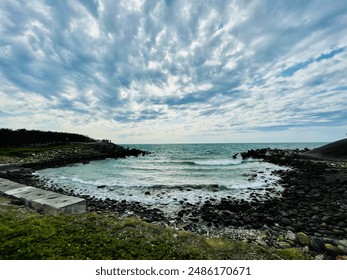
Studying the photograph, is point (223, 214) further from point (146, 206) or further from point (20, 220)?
point (20, 220)

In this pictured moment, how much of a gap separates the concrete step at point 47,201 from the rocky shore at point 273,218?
230 cm

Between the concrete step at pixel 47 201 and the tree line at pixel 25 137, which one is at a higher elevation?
the tree line at pixel 25 137

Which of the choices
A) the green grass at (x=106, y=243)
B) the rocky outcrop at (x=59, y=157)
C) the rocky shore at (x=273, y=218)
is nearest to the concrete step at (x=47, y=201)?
the green grass at (x=106, y=243)

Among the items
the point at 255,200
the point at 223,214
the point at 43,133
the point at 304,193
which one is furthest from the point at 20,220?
the point at 43,133

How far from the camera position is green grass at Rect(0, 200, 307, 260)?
302 cm

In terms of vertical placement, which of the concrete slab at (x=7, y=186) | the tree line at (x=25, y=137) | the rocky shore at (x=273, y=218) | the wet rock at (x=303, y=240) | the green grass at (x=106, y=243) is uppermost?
the tree line at (x=25, y=137)

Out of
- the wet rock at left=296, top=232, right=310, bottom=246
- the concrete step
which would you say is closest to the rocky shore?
the wet rock at left=296, top=232, right=310, bottom=246

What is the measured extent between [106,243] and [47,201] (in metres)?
3.77

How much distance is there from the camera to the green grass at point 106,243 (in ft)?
9.91

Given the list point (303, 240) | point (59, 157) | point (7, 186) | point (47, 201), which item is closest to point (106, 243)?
point (47, 201)

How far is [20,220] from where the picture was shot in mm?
4352

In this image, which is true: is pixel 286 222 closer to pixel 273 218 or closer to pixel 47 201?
pixel 273 218

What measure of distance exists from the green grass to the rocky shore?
2009 mm

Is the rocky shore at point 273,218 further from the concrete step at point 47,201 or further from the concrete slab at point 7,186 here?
the concrete slab at point 7,186
